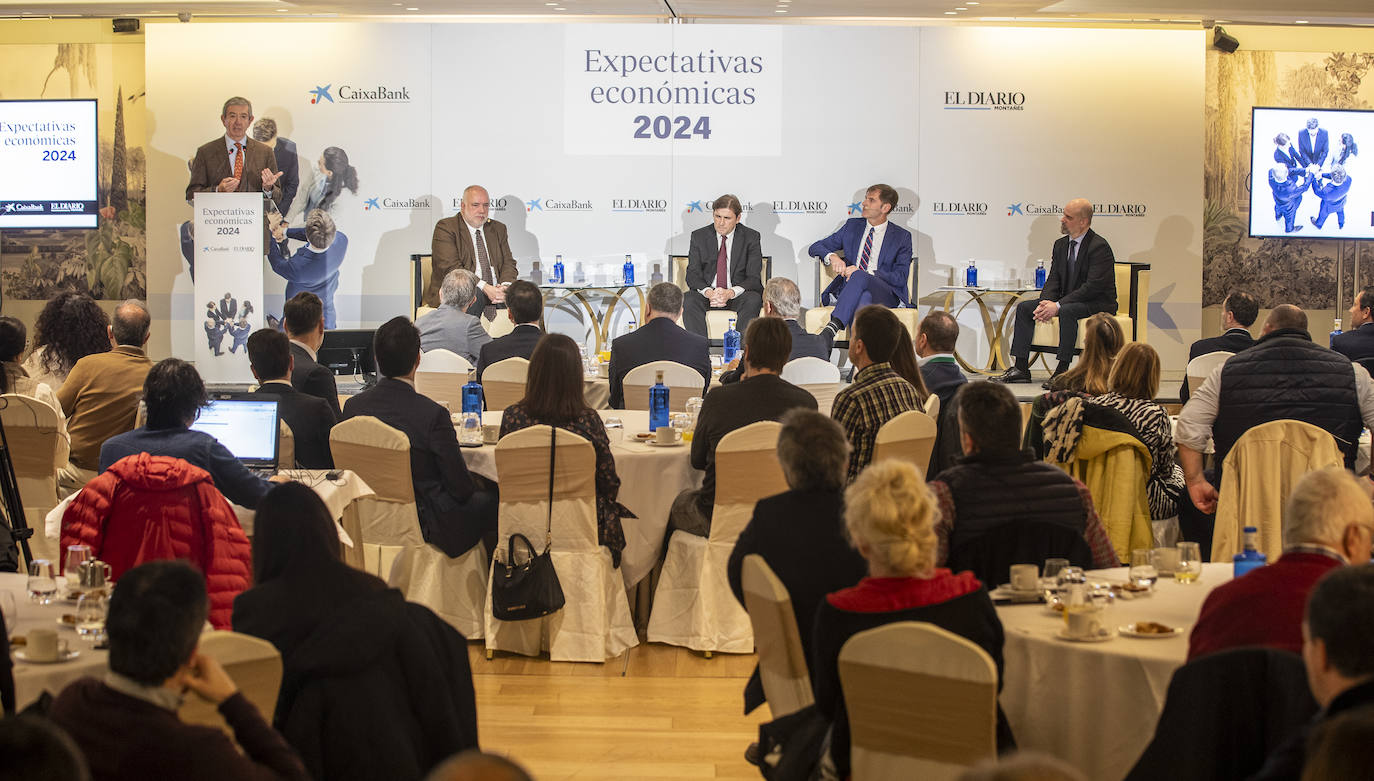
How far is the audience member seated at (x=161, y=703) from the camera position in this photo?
84.6 inches

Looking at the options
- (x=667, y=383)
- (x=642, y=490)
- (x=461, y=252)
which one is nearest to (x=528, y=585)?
(x=642, y=490)

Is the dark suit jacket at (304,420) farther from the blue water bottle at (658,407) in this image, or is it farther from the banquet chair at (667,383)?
the banquet chair at (667,383)

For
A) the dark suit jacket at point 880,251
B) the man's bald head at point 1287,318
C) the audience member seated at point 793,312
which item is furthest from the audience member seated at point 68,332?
the dark suit jacket at point 880,251

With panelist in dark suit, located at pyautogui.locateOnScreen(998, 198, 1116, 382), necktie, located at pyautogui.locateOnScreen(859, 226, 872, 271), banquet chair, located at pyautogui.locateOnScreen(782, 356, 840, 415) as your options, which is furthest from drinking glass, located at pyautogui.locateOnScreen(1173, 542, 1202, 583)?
necktie, located at pyautogui.locateOnScreen(859, 226, 872, 271)

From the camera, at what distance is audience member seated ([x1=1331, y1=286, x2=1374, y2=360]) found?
8.20 meters

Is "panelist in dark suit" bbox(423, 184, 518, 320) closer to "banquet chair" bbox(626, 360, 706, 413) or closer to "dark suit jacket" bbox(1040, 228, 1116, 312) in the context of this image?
"banquet chair" bbox(626, 360, 706, 413)

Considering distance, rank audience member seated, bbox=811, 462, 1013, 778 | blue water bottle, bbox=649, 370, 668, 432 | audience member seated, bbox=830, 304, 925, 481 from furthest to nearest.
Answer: blue water bottle, bbox=649, 370, 668, 432 < audience member seated, bbox=830, 304, 925, 481 < audience member seated, bbox=811, 462, 1013, 778

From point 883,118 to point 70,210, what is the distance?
7594 millimetres

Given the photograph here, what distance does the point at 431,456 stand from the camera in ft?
18.0

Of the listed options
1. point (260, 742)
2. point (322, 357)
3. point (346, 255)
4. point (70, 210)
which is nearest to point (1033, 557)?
point (260, 742)

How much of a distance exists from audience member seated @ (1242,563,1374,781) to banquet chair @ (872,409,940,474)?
2934 millimetres

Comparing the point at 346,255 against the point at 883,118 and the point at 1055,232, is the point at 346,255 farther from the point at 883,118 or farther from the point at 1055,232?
the point at 1055,232

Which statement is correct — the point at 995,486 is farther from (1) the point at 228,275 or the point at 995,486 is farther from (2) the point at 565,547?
(1) the point at 228,275

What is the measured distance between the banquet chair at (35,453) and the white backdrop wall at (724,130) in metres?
6.20
